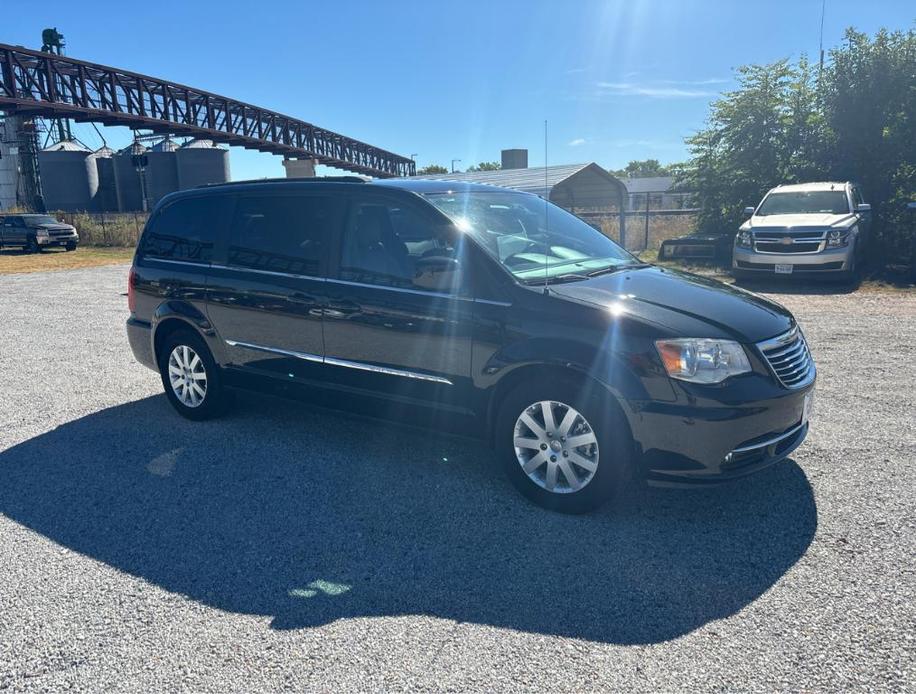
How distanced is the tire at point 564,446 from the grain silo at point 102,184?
53.7 metres

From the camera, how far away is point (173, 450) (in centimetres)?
505

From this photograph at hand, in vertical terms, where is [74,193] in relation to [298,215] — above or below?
above

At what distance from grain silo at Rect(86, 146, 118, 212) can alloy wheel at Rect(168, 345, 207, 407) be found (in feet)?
166

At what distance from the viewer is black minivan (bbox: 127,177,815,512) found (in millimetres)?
3521

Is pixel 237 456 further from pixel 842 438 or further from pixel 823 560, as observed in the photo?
pixel 842 438

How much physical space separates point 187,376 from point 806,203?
1264cm

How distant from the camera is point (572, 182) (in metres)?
28.9

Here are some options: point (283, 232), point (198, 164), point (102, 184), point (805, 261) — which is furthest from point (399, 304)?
point (102, 184)

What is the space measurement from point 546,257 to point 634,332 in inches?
39.8

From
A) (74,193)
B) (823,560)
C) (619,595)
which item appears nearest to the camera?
(619,595)

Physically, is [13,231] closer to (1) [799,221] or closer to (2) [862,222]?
(1) [799,221]

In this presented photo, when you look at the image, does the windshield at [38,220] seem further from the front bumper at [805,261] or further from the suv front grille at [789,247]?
the suv front grille at [789,247]

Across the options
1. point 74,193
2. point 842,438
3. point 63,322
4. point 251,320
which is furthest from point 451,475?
point 74,193

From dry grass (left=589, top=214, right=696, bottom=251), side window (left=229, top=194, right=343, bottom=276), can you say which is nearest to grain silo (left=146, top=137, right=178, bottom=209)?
dry grass (left=589, top=214, right=696, bottom=251)
